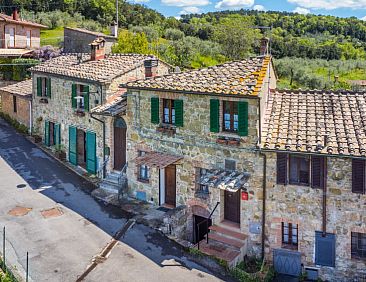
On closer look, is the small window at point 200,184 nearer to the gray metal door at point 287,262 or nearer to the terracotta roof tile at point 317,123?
the terracotta roof tile at point 317,123

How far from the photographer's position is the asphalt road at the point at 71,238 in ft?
50.2

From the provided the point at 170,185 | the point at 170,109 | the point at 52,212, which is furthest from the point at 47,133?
the point at 170,109

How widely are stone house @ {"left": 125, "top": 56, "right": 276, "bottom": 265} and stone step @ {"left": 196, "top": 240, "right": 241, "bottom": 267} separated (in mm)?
37

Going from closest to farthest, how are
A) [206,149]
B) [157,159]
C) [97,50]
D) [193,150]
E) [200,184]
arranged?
[206,149]
[193,150]
[200,184]
[157,159]
[97,50]

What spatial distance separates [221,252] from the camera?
16.8m

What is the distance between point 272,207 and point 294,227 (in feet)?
3.78

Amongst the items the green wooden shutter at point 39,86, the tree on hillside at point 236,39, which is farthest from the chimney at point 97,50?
the tree on hillside at point 236,39

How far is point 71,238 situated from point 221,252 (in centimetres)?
604

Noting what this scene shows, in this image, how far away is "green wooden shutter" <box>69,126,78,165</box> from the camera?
25.8 metres

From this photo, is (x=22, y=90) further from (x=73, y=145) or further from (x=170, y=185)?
(x=170, y=185)

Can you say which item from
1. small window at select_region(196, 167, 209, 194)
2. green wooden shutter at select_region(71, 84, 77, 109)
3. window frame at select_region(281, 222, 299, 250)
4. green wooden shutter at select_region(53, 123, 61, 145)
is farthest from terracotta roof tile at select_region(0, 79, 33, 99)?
window frame at select_region(281, 222, 299, 250)

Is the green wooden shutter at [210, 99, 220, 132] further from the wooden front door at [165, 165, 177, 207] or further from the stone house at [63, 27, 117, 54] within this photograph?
the stone house at [63, 27, 117, 54]

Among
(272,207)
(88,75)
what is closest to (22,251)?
(272,207)

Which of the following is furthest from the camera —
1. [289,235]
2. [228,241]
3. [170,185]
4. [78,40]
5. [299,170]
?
[78,40]
